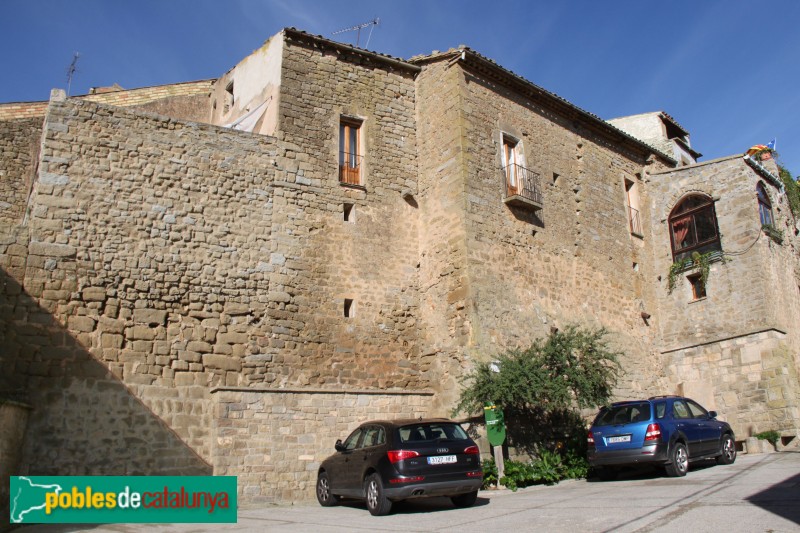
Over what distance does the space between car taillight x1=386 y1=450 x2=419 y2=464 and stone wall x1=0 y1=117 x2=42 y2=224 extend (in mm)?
12287

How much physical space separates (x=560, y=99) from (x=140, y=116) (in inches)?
427

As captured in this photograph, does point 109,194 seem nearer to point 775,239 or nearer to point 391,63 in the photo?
point 391,63

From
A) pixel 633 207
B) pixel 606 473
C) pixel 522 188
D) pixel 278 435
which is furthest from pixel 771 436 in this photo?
pixel 278 435

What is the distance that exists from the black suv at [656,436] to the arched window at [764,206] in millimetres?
8600

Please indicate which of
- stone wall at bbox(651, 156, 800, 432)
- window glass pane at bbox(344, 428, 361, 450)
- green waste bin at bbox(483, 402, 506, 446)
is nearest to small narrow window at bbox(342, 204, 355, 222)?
green waste bin at bbox(483, 402, 506, 446)

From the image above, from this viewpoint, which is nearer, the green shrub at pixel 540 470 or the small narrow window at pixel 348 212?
the green shrub at pixel 540 470

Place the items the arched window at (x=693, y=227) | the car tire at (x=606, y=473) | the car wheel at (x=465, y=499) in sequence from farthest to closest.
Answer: the arched window at (x=693, y=227) < the car tire at (x=606, y=473) < the car wheel at (x=465, y=499)

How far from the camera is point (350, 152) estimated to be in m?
15.6

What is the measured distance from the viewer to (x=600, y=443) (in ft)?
38.9

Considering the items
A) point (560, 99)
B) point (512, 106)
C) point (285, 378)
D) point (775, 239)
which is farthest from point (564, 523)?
point (775, 239)

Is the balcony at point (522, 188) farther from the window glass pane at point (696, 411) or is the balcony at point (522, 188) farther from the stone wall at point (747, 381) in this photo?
the stone wall at point (747, 381)

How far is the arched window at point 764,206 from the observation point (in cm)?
1894

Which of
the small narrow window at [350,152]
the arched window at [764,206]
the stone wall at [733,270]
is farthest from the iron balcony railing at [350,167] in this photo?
the arched window at [764,206]

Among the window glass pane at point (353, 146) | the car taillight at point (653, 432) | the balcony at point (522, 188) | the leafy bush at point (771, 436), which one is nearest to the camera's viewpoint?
the car taillight at point (653, 432)
